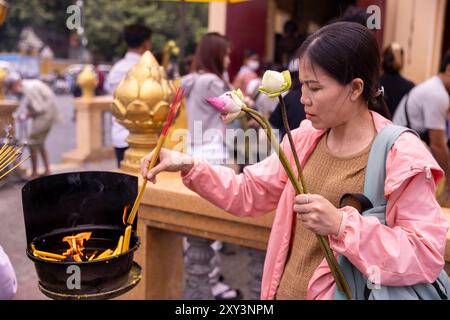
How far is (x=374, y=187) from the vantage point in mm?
1394

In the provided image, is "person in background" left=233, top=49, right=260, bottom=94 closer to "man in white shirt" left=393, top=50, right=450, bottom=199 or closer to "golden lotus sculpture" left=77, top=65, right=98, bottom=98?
"golden lotus sculpture" left=77, top=65, right=98, bottom=98

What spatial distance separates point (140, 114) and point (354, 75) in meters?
1.31

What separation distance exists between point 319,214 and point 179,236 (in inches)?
70.5

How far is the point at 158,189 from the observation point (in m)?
2.41

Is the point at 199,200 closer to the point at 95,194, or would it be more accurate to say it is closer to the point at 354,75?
the point at 95,194

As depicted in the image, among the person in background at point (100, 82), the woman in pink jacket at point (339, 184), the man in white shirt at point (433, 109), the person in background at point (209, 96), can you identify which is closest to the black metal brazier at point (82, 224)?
the woman in pink jacket at point (339, 184)

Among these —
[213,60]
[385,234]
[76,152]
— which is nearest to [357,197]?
[385,234]

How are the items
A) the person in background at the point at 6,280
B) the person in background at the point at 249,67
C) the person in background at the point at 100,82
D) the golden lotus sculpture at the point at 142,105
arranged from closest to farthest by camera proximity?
1. the person in background at the point at 6,280
2. the golden lotus sculpture at the point at 142,105
3. the person in background at the point at 249,67
4. the person in background at the point at 100,82

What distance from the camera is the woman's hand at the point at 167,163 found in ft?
5.06

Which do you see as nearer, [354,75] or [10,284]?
[354,75]

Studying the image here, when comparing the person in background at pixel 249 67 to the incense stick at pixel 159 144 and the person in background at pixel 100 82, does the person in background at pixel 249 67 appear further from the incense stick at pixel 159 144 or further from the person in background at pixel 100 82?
the person in background at pixel 100 82

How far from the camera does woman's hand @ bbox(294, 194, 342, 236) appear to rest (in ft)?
4.08

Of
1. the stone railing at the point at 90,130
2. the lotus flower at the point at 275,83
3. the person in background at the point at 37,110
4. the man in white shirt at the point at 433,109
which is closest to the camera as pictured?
the lotus flower at the point at 275,83

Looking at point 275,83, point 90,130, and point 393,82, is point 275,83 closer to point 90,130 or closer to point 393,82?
point 393,82
